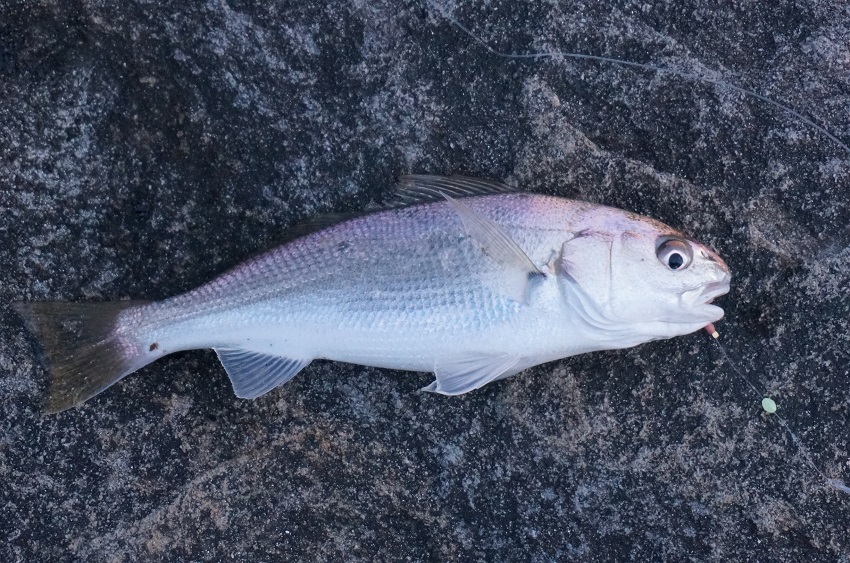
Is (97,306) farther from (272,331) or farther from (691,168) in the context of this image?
(691,168)

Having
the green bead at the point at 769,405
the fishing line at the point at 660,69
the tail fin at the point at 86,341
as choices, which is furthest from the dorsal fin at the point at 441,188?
the green bead at the point at 769,405

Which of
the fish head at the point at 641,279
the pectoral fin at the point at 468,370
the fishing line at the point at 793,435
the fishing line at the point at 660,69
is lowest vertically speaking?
the fishing line at the point at 793,435

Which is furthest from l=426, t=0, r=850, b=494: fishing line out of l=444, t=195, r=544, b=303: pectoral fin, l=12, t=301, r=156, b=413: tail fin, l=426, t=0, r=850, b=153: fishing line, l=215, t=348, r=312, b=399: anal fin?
l=12, t=301, r=156, b=413: tail fin

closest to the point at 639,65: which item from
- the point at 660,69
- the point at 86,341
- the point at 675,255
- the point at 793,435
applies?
the point at 660,69

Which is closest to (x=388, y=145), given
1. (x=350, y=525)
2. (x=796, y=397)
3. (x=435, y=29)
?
(x=435, y=29)

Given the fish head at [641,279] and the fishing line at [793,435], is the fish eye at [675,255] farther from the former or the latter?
the fishing line at [793,435]

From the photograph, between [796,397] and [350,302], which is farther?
[796,397]

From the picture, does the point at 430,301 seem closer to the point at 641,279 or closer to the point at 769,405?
the point at 641,279
